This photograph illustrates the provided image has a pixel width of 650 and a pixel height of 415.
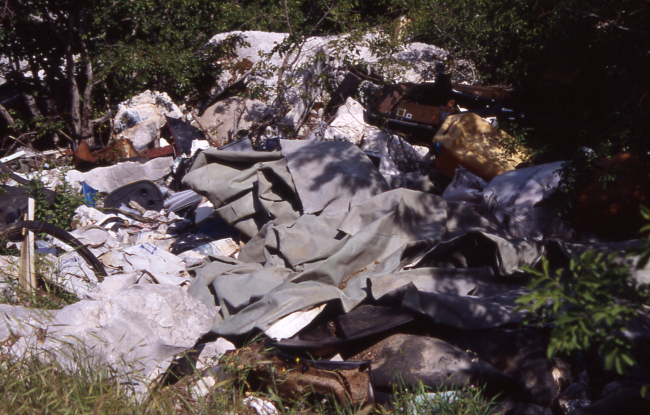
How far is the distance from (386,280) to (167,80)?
250 inches

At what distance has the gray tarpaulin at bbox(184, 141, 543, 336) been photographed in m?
2.60

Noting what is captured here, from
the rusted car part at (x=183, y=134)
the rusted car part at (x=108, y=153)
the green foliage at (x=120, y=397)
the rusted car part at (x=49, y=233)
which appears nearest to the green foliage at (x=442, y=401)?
the green foliage at (x=120, y=397)

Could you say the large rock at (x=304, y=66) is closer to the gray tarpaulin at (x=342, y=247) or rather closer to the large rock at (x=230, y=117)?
the large rock at (x=230, y=117)

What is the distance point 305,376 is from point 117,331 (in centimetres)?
102

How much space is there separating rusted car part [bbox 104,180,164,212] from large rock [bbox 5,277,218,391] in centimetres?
314

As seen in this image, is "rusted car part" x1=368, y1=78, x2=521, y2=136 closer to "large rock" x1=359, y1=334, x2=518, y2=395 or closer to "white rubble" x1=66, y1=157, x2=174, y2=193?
"white rubble" x1=66, y1=157, x2=174, y2=193

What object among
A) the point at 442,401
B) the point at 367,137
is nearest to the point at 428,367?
the point at 442,401

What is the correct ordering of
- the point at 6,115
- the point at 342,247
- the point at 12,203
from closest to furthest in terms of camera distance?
the point at 342,247 < the point at 12,203 < the point at 6,115

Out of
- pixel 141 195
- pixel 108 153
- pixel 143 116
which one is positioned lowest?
pixel 141 195

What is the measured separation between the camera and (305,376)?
2223 millimetres

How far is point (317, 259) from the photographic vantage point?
301 cm

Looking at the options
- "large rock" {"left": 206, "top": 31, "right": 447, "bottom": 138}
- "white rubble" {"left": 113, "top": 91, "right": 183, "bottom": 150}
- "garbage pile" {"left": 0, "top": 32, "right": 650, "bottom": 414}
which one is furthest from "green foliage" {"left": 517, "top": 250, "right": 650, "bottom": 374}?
"white rubble" {"left": 113, "top": 91, "right": 183, "bottom": 150}

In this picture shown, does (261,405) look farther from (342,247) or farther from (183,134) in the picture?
(183,134)

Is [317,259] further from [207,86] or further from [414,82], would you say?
[207,86]
